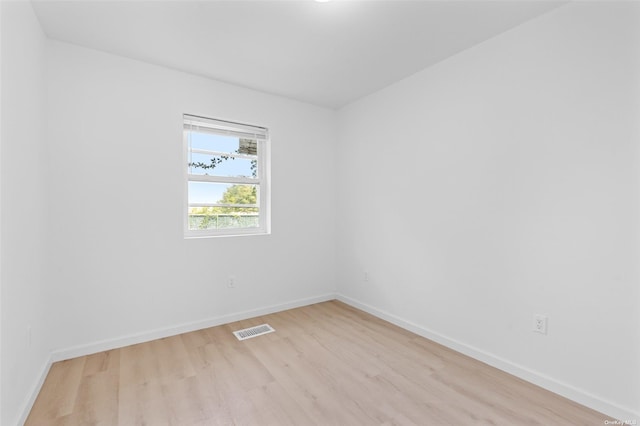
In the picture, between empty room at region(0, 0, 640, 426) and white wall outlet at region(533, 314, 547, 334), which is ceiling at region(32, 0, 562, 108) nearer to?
empty room at region(0, 0, 640, 426)

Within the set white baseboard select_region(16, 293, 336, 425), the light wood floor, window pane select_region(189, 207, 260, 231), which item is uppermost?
window pane select_region(189, 207, 260, 231)

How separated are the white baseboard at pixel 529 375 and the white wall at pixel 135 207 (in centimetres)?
154

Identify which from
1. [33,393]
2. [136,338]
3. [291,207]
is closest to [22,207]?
[33,393]

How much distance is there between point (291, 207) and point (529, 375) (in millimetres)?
2628

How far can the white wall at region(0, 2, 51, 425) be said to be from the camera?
4.91 ft

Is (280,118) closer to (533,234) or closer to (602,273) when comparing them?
(533,234)

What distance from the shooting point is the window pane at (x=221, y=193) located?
3.07 metres

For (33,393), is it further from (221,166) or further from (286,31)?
(286,31)

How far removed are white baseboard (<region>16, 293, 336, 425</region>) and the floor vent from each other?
27cm

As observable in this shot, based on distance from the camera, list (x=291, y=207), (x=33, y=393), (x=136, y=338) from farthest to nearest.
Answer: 1. (x=291, y=207)
2. (x=136, y=338)
3. (x=33, y=393)

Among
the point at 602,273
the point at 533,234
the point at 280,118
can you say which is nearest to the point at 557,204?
the point at 533,234

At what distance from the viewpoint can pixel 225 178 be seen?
3232 millimetres

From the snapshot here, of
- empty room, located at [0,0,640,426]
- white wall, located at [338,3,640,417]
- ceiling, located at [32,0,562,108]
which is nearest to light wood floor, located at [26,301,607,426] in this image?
empty room, located at [0,0,640,426]

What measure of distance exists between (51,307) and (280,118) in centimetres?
270
